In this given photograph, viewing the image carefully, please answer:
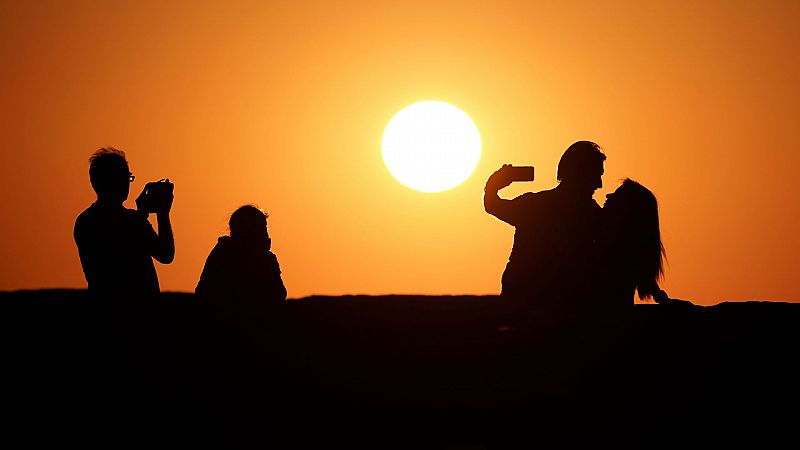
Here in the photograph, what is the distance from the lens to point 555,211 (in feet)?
23.3

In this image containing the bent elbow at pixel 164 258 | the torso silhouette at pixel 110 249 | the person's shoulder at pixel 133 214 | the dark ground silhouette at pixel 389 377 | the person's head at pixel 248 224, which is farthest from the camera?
the person's head at pixel 248 224

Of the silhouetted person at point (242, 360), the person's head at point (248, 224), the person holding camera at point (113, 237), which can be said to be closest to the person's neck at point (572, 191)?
the person's head at point (248, 224)

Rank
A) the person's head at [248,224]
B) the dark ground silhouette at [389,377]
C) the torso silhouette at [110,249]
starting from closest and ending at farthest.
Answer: the dark ground silhouette at [389,377] < the torso silhouette at [110,249] < the person's head at [248,224]

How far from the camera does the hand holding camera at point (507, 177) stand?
718cm

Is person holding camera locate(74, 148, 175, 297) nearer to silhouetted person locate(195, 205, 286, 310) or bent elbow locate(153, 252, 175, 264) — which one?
bent elbow locate(153, 252, 175, 264)

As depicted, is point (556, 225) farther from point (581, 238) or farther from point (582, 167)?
point (582, 167)

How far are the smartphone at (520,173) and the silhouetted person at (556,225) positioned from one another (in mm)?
26

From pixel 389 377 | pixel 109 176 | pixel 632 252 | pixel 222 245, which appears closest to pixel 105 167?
pixel 109 176

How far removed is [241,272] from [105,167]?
1499mm

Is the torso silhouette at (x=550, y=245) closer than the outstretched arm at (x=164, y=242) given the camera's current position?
No

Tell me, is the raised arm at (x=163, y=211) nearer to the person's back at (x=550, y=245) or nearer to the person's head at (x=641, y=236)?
the person's back at (x=550, y=245)

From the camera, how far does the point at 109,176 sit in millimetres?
6258

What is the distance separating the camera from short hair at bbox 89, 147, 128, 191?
20.5 feet

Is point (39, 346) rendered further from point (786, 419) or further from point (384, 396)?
point (786, 419)
